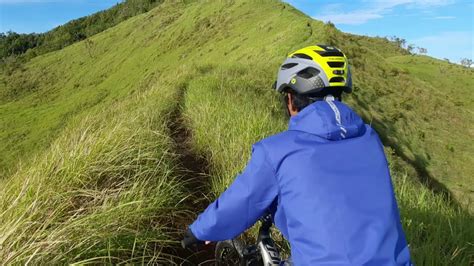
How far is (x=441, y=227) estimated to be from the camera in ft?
14.4

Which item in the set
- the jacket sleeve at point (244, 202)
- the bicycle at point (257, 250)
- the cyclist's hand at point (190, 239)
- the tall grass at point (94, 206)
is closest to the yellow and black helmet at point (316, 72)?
the jacket sleeve at point (244, 202)

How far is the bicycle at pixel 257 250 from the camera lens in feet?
9.46

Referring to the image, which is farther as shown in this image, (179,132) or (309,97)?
(179,132)

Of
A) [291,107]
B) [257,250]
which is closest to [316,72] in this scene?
[291,107]

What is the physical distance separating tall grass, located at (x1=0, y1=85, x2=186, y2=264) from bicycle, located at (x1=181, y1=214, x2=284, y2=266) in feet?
1.68

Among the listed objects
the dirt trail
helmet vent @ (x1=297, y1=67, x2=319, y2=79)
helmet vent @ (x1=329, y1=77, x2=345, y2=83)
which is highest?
helmet vent @ (x1=297, y1=67, x2=319, y2=79)

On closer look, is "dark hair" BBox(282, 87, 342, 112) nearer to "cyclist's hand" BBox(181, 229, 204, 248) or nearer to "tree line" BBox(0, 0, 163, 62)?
"cyclist's hand" BBox(181, 229, 204, 248)

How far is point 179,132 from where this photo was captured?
380 inches

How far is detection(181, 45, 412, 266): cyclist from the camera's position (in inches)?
86.3

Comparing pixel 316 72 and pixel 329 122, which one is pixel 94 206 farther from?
pixel 329 122

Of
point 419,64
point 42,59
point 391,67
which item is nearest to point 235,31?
point 391,67

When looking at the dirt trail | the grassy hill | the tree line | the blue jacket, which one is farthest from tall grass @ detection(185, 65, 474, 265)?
the tree line

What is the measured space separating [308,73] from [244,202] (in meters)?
0.95

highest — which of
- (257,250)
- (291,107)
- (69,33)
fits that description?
(69,33)
